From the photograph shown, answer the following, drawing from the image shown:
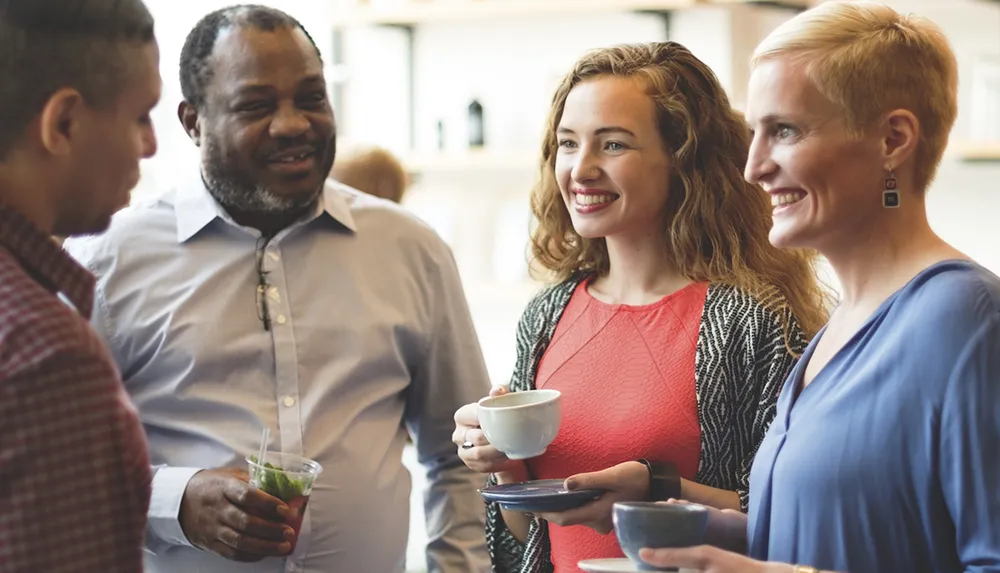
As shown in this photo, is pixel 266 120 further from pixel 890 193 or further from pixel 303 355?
pixel 890 193

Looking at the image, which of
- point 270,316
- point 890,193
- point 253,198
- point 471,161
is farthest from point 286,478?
point 471,161

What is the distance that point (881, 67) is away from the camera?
4.31 feet

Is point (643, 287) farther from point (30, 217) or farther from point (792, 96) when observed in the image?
point (30, 217)

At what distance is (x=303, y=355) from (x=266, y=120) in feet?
1.25

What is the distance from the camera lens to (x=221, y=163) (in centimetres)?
192

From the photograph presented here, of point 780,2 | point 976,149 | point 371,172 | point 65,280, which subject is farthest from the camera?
point 780,2

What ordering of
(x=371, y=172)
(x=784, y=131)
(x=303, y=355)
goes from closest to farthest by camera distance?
(x=784, y=131) < (x=303, y=355) < (x=371, y=172)

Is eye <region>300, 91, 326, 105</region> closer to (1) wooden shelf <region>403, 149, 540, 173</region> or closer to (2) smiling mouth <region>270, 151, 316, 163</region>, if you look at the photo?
(2) smiling mouth <region>270, 151, 316, 163</region>

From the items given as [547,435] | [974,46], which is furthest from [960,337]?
[974,46]

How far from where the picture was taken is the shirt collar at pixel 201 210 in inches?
77.9

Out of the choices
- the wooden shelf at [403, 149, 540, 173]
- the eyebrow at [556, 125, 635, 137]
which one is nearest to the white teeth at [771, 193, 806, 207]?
the eyebrow at [556, 125, 635, 137]

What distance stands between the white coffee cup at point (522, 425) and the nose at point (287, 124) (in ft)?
1.81

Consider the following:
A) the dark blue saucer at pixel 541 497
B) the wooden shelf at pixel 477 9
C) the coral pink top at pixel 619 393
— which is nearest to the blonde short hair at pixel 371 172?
the wooden shelf at pixel 477 9

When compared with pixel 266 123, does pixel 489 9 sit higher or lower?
higher
